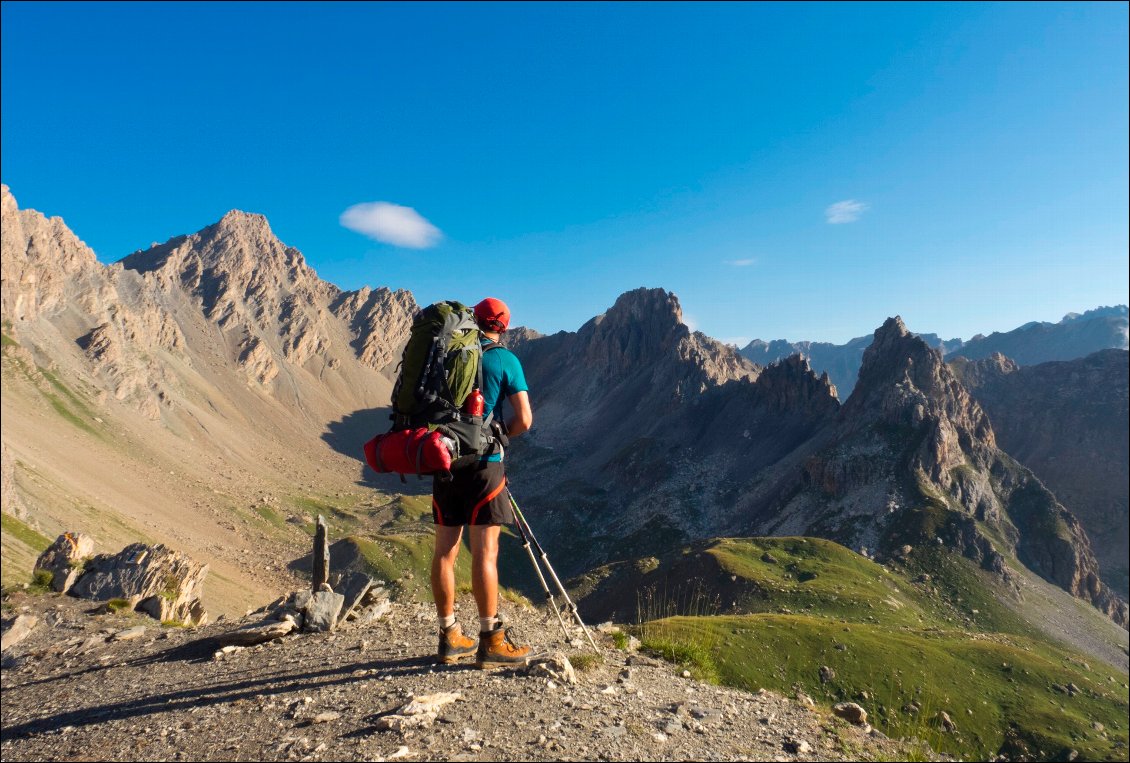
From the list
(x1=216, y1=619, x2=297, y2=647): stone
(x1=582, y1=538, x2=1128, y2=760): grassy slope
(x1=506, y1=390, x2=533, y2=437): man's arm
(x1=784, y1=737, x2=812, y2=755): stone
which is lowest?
(x1=582, y1=538, x2=1128, y2=760): grassy slope

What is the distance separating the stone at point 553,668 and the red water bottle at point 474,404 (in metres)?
3.98

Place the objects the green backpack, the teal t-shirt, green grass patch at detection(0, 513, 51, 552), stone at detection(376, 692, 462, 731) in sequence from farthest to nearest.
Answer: green grass patch at detection(0, 513, 51, 552), the teal t-shirt, the green backpack, stone at detection(376, 692, 462, 731)

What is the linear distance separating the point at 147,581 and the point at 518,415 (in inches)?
1046

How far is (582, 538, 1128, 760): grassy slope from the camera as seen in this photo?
185ft

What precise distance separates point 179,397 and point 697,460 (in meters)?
161

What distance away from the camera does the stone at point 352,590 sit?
1413 cm

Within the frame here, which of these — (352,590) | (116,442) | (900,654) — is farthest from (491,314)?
(116,442)

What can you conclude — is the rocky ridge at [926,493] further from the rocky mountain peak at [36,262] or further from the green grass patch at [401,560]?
the rocky mountain peak at [36,262]

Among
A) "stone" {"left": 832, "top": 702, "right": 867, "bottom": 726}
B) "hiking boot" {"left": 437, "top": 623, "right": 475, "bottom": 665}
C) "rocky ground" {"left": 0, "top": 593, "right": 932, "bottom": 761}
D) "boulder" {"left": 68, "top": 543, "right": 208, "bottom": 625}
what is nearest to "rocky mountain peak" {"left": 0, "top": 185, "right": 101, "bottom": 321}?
"boulder" {"left": 68, "top": 543, "right": 208, "bottom": 625}

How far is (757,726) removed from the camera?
8.16 m

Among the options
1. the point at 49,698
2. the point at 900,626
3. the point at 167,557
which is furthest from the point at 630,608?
the point at 49,698

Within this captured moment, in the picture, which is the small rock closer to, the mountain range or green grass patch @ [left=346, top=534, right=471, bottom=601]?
the mountain range

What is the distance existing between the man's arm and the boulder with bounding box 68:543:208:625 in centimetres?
1856

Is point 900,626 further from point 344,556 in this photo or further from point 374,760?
point 374,760
